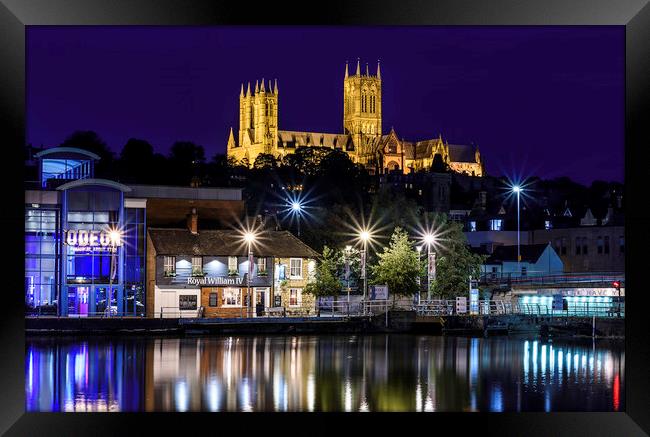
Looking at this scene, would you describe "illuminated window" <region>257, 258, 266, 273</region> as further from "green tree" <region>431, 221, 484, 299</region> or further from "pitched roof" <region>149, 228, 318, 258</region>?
"green tree" <region>431, 221, 484, 299</region>

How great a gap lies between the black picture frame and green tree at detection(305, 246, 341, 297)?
138 ft

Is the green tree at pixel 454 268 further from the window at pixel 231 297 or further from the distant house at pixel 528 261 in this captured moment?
the distant house at pixel 528 261

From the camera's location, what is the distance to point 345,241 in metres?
66.6

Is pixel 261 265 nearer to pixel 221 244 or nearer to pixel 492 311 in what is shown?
pixel 221 244

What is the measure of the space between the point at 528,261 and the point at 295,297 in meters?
30.5

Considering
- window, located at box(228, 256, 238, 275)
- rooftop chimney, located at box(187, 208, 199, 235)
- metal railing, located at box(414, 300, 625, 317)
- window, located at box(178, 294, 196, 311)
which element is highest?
rooftop chimney, located at box(187, 208, 199, 235)

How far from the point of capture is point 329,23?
53.8 ft

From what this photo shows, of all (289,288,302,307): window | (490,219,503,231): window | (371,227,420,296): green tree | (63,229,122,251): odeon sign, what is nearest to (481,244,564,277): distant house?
(490,219,503,231): window

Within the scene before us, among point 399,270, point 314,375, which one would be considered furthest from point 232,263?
point 314,375

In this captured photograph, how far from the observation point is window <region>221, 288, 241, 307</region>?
57531 millimetres

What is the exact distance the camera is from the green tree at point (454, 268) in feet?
200

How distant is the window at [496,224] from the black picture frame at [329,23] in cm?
9073

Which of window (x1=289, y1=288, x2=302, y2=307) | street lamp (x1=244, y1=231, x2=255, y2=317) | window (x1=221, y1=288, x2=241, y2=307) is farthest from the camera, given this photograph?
window (x1=289, y1=288, x2=302, y2=307)
